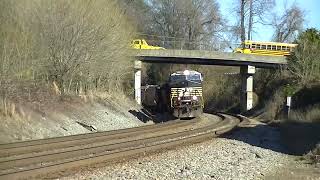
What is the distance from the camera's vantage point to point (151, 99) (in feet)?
153

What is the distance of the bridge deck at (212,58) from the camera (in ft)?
167

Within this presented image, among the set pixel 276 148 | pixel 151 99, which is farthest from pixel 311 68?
pixel 276 148

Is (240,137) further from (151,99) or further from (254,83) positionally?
(254,83)

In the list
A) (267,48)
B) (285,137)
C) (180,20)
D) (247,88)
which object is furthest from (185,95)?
(180,20)

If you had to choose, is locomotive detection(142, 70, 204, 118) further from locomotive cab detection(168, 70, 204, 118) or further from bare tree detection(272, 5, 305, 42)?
bare tree detection(272, 5, 305, 42)

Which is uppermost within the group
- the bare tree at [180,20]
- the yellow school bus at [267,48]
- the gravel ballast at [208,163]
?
the bare tree at [180,20]

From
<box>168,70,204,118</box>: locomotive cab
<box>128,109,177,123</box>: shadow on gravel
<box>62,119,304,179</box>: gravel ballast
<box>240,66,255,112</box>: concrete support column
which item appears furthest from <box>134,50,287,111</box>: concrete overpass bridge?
<box>62,119,304,179</box>: gravel ballast

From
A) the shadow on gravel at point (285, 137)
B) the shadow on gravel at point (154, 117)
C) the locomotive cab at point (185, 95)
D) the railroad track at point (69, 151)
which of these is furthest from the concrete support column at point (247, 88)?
the railroad track at point (69, 151)

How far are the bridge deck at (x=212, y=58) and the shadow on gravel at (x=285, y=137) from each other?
23.8 metres

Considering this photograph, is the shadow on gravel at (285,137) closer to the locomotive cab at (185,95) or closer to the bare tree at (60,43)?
the locomotive cab at (185,95)

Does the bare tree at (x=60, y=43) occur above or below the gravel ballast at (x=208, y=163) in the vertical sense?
above

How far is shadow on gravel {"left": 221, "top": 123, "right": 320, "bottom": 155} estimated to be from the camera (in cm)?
1903

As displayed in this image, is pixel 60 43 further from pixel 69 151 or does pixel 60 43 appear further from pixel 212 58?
pixel 212 58

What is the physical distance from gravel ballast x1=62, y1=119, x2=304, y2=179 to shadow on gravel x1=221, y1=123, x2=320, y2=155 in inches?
8.2
